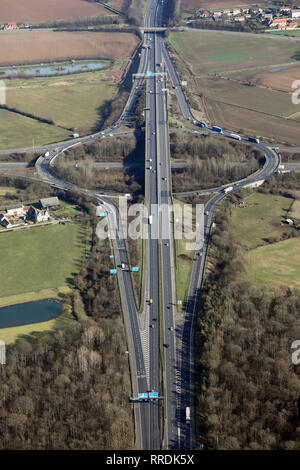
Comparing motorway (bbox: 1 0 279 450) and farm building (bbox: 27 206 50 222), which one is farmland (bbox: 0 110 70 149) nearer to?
motorway (bbox: 1 0 279 450)

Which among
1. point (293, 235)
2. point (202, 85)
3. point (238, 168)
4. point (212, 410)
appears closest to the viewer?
point (212, 410)

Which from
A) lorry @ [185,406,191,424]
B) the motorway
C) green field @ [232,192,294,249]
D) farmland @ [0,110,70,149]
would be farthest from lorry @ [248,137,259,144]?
lorry @ [185,406,191,424]

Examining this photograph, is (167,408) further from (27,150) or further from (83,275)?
(27,150)

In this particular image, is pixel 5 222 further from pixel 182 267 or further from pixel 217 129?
pixel 217 129

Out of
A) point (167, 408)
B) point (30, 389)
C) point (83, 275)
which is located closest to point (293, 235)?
point (83, 275)

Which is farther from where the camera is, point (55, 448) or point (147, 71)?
point (147, 71)

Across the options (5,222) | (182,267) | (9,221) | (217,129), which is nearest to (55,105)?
(217,129)
